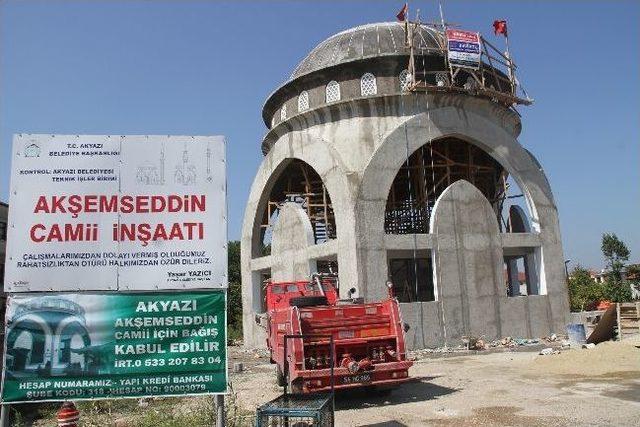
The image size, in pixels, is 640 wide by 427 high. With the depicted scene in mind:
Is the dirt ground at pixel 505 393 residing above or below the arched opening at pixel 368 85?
below

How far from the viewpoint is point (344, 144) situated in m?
26.8

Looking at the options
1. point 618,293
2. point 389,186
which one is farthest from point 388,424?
point 618,293

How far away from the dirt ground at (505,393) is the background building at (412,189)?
5.67 meters

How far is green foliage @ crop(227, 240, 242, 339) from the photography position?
3906cm

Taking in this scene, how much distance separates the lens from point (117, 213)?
665cm

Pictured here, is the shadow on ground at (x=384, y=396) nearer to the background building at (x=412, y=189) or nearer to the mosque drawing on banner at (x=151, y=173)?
the mosque drawing on banner at (x=151, y=173)

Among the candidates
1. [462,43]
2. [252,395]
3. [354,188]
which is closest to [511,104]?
[462,43]

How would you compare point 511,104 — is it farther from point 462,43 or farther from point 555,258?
point 555,258

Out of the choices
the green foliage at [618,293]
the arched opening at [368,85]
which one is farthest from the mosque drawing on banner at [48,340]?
the green foliage at [618,293]

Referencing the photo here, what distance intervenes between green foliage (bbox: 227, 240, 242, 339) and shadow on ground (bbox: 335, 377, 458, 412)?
24.7 m

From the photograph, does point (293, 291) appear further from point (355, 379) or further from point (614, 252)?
point (614, 252)

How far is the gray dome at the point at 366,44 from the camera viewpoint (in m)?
27.7

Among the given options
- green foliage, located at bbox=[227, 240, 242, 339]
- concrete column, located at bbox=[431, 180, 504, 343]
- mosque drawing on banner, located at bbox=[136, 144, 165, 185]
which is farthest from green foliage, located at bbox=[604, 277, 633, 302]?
mosque drawing on banner, located at bbox=[136, 144, 165, 185]

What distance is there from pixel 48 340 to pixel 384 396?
24.9ft
